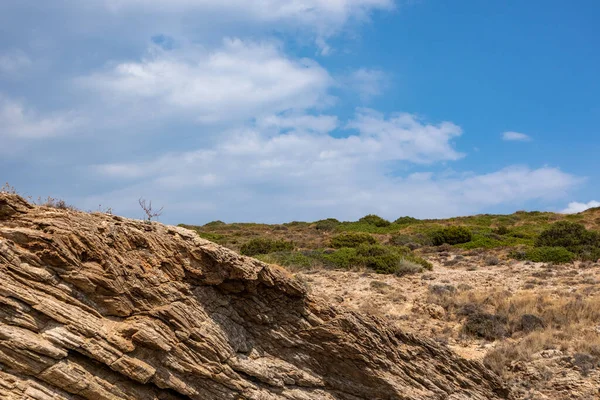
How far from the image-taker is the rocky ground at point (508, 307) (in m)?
14.6

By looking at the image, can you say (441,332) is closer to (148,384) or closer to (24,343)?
(148,384)

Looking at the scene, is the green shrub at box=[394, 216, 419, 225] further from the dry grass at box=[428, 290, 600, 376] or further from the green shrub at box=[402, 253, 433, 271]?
the dry grass at box=[428, 290, 600, 376]

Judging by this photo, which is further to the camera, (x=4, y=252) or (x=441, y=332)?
(x=441, y=332)

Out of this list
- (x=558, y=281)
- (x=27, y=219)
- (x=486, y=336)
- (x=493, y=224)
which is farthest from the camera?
(x=493, y=224)

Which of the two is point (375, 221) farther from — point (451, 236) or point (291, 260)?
point (291, 260)

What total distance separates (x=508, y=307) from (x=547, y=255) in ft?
36.4

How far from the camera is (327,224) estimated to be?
5434 cm

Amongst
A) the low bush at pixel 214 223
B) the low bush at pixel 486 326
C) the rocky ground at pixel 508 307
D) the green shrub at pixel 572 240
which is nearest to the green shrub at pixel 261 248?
the rocky ground at pixel 508 307

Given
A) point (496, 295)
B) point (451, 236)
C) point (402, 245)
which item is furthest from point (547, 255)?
point (402, 245)

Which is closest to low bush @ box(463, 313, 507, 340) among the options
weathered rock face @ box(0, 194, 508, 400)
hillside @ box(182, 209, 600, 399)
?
hillside @ box(182, 209, 600, 399)

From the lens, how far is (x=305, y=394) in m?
10.6

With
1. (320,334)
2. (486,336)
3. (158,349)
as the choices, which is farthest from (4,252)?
(486,336)

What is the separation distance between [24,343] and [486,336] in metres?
15.4

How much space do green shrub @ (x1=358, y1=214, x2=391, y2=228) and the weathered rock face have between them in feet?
138
